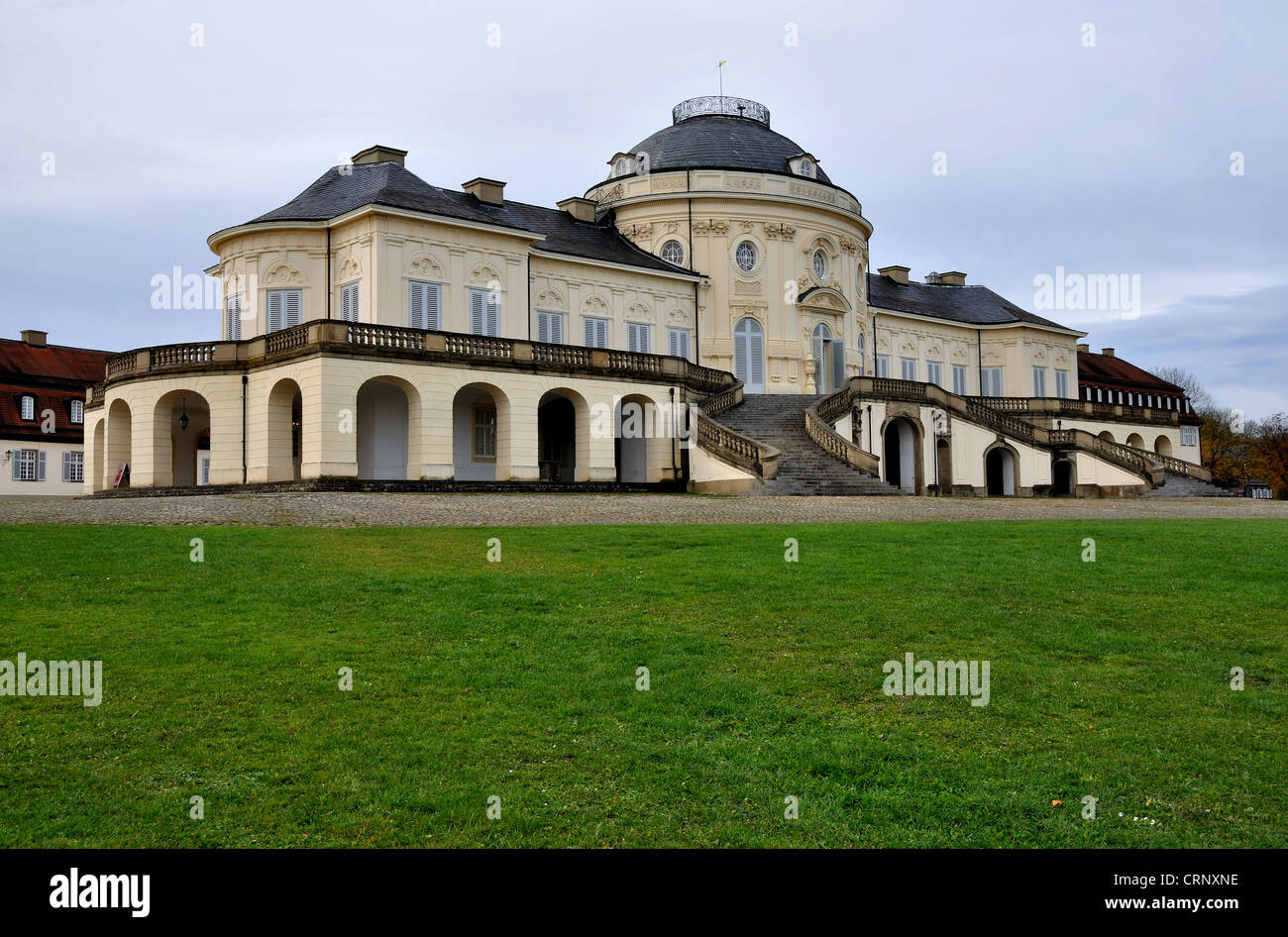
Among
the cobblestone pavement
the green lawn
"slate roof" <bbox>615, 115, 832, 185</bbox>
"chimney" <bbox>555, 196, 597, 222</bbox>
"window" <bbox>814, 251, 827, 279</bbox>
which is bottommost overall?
the green lawn

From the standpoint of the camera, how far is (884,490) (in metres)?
35.8

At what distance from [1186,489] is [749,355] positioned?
18922mm

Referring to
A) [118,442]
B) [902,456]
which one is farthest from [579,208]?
[118,442]

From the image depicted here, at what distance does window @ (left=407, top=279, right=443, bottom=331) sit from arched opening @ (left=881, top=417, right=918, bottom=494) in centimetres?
1819

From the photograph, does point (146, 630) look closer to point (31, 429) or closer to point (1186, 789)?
point (1186, 789)

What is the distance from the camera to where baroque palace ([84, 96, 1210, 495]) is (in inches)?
1404

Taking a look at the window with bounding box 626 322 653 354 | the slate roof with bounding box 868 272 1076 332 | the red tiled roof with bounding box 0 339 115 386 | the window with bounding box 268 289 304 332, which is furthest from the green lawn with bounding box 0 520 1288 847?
the red tiled roof with bounding box 0 339 115 386

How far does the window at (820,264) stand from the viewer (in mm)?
51719

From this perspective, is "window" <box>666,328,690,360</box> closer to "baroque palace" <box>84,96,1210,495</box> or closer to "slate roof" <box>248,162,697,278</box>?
"baroque palace" <box>84,96,1210,495</box>

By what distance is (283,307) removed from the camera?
39.9 metres

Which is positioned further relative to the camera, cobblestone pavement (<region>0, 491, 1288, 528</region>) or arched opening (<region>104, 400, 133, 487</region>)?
arched opening (<region>104, 400, 133, 487</region>)

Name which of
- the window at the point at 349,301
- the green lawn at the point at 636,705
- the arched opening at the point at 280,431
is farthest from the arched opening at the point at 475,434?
the green lawn at the point at 636,705

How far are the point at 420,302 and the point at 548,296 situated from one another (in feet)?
22.4
